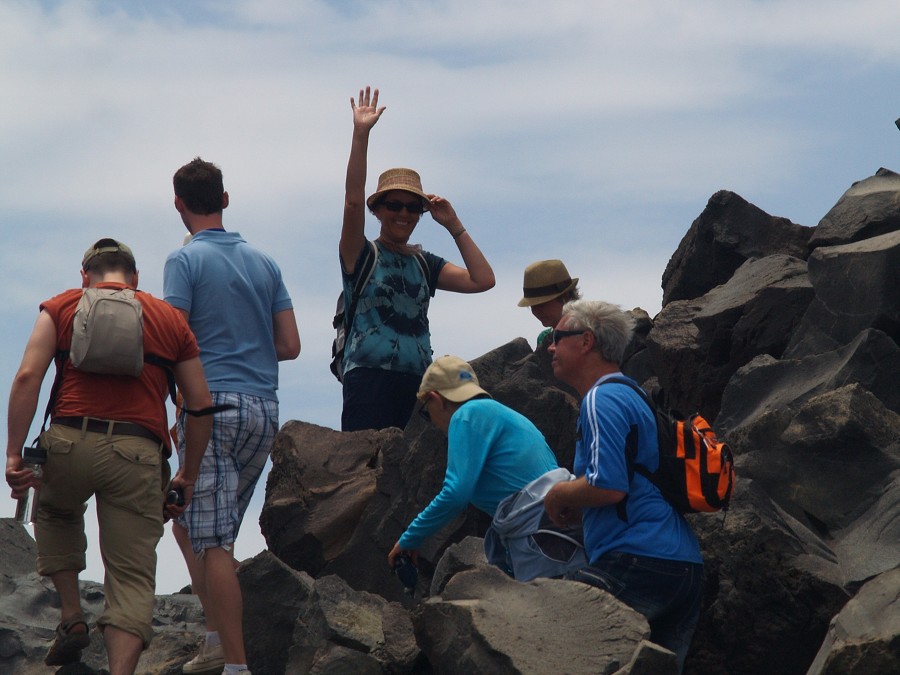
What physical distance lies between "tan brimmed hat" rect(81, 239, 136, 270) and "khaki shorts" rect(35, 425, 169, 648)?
999mm

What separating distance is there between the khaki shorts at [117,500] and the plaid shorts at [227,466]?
29 cm

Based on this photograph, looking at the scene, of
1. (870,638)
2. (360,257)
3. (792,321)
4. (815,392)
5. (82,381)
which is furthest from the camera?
(792,321)

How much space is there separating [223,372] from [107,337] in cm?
97

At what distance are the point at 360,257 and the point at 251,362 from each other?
1702mm

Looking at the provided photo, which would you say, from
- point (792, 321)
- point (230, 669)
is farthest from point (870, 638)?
point (792, 321)

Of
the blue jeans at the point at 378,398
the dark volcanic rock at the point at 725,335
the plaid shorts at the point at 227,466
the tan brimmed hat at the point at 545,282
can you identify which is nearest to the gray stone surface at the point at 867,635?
the plaid shorts at the point at 227,466

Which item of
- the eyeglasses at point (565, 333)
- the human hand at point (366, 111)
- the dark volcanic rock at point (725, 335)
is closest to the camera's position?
the eyeglasses at point (565, 333)

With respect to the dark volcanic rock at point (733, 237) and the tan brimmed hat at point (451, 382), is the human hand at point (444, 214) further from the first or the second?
the dark volcanic rock at point (733, 237)

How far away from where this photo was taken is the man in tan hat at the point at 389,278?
8625 millimetres

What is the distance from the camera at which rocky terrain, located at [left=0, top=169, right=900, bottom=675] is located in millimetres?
6238

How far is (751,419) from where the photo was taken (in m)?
9.37

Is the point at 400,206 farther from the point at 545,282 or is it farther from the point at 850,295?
the point at 850,295

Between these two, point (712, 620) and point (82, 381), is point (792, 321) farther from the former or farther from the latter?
point (82, 381)

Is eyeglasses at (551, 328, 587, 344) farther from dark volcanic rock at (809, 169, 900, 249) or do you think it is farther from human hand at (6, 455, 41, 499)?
dark volcanic rock at (809, 169, 900, 249)
